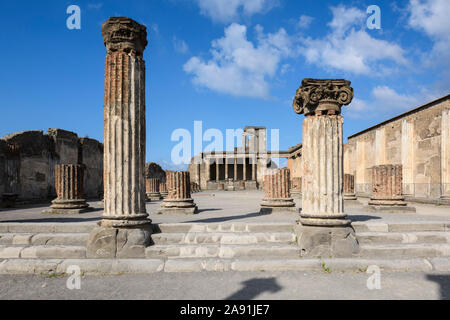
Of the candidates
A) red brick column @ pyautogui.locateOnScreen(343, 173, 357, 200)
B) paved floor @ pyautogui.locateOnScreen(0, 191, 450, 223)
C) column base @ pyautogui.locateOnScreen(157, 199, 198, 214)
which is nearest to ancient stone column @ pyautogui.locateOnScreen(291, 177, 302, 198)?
red brick column @ pyautogui.locateOnScreen(343, 173, 357, 200)

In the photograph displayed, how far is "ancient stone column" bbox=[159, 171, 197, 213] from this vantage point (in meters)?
9.83

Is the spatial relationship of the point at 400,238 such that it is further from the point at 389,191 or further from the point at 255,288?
the point at 389,191

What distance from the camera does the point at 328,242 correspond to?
5.33 m

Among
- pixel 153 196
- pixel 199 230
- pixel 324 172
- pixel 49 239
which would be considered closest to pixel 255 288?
pixel 199 230

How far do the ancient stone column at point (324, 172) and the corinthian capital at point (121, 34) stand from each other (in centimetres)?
334

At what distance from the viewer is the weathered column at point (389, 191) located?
10.2 m

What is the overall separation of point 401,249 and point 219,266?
10.5 feet

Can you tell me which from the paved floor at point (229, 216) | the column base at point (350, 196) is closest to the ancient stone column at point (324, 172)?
the paved floor at point (229, 216)

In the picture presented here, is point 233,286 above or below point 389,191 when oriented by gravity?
below

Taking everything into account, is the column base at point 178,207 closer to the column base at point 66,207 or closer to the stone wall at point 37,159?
the column base at point 66,207

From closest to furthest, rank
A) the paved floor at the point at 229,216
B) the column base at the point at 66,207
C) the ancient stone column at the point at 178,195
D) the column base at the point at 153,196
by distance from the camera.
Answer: the paved floor at the point at 229,216 → the ancient stone column at the point at 178,195 → the column base at the point at 66,207 → the column base at the point at 153,196

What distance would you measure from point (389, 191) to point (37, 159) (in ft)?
53.3

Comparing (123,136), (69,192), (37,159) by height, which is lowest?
(69,192)
